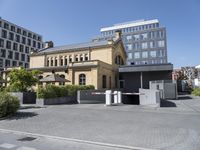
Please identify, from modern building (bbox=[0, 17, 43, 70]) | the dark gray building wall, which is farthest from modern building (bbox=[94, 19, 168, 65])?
modern building (bbox=[0, 17, 43, 70])

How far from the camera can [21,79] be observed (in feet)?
66.7

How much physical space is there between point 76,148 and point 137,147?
6.60 feet

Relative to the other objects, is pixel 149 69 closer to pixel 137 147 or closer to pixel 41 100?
pixel 41 100

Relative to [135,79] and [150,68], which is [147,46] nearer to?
[135,79]

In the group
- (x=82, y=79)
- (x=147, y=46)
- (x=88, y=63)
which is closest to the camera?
(x=88, y=63)

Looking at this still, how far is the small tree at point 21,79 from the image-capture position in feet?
66.1

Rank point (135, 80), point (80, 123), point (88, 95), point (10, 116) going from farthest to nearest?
point (135, 80), point (88, 95), point (10, 116), point (80, 123)

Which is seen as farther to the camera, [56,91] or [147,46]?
[147,46]

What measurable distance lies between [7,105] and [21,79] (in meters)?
9.14

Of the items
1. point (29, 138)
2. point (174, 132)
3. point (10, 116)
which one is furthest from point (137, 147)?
point (10, 116)

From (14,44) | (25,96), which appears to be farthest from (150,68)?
(14,44)

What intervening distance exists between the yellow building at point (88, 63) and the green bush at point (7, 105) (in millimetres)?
13787

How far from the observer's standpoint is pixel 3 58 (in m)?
62.4

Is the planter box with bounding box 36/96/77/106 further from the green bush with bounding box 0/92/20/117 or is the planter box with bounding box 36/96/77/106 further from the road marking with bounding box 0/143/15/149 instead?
the road marking with bounding box 0/143/15/149
